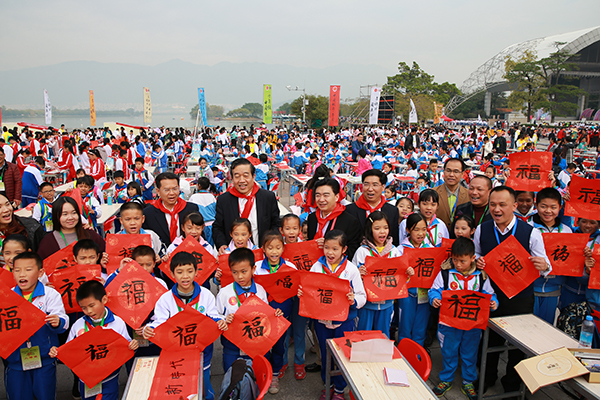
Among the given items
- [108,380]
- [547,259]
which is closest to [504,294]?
[547,259]

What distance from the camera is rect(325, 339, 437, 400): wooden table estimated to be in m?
2.21

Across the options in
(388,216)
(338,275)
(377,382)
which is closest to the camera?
(377,382)

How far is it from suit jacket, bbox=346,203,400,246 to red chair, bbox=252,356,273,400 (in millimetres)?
1616

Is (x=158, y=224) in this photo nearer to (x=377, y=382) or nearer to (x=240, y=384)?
(x=240, y=384)

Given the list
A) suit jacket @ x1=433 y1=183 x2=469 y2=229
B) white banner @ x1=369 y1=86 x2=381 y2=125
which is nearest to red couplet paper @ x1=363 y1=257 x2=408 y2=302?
suit jacket @ x1=433 y1=183 x2=469 y2=229

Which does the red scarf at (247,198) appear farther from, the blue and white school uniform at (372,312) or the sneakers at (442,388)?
the sneakers at (442,388)

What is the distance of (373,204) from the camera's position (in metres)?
3.67

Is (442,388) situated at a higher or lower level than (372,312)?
lower

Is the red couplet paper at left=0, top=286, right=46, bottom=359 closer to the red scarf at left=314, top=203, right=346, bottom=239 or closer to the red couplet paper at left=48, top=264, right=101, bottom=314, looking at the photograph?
the red couplet paper at left=48, top=264, right=101, bottom=314

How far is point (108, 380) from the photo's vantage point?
266 centimetres

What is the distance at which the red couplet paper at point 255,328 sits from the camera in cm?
273

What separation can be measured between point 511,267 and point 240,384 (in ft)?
7.81

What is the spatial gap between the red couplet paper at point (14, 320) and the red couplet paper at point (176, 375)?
3.23ft

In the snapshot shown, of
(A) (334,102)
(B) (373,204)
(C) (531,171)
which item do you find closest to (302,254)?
(B) (373,204)
